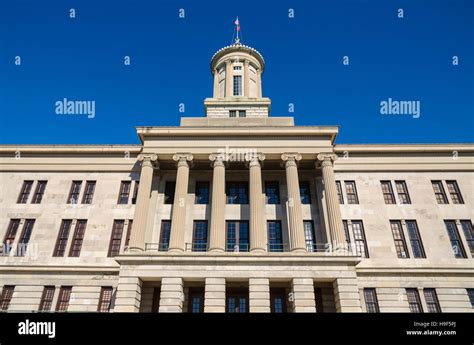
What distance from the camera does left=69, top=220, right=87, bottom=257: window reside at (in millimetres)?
28028

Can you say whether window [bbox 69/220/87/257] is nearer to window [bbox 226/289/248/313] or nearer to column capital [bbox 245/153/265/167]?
window [bbox 226/289/248/313]

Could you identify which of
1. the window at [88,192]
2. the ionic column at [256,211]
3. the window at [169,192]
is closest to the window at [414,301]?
the ionic column at [256,211]

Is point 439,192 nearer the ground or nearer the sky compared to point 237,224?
nearer the sky

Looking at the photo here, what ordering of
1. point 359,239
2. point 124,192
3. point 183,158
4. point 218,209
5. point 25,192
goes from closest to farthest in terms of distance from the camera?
point 218,209 < point 359,239 < point 183,158 < point 124,192 < point 25,192

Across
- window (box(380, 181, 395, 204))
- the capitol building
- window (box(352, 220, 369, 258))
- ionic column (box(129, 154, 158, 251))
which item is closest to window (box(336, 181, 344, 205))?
the capitol building

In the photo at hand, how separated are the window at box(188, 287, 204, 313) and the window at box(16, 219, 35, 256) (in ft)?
49.5

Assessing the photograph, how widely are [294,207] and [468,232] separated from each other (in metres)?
15.8

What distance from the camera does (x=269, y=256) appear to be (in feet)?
78.2

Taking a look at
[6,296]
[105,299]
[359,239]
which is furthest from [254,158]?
[6,296]

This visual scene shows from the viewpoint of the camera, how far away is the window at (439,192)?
30186 millimetres

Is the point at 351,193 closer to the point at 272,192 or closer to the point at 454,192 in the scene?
the point at 272,192

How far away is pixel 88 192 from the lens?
31219 millimetres
